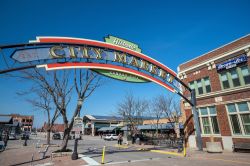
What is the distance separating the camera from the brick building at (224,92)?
1600 cm

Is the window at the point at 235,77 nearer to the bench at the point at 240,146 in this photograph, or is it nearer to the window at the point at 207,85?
the window at the point at 207,85

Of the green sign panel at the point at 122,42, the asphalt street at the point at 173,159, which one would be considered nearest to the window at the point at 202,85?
the asphalt street at the point at 173,159

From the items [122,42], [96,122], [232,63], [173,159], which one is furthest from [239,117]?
[96,122]

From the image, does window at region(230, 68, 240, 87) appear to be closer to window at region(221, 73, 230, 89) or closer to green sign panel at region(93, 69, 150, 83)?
window at region(221, 73, 230, 89)

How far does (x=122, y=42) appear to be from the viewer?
15.5m

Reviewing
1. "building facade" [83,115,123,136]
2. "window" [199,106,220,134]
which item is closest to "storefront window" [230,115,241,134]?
"window" [199,106,220,134]

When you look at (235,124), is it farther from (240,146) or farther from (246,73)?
(246,73)

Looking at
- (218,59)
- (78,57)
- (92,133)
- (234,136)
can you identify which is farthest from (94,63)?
(92,133)

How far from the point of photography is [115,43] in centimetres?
1488

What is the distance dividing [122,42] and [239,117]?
40.3 feet

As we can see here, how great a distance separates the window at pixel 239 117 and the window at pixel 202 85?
294 centimetres

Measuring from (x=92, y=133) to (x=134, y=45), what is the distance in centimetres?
6384

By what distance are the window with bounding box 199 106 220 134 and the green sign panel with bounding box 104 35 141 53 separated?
32.7 ft

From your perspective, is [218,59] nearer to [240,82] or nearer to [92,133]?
[240,82]
